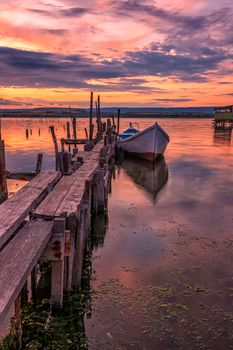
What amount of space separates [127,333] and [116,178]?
52.4 feet

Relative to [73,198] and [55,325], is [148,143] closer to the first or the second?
[73,198]

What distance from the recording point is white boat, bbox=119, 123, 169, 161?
27.6 meters

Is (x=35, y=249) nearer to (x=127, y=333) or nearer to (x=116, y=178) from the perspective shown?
(x=127, y=333)

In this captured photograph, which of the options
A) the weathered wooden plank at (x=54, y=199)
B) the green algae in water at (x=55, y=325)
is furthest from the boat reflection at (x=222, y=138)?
the green algae in water at (x=55, y=325)

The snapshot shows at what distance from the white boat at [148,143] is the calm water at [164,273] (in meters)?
9.90

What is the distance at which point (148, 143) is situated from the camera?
28.4 meters

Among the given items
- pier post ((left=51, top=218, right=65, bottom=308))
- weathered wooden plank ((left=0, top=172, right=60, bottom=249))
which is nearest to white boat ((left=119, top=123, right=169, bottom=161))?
weathered wooden plank ((left=0, top=172, right=60, bottom=249))

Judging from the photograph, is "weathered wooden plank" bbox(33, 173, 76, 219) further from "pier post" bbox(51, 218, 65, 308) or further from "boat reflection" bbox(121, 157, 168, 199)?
"boat reflection" bbox(121, 157, 168, 199)

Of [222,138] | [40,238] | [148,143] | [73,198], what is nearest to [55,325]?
[40,238]

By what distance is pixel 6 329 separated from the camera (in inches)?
262

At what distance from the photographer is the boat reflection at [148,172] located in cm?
1998

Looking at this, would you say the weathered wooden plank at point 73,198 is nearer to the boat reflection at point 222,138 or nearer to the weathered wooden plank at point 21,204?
the weathered wooden plank at point 21,204

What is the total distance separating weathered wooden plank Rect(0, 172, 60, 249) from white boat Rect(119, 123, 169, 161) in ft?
58.1

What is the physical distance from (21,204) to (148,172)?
17674 mm
